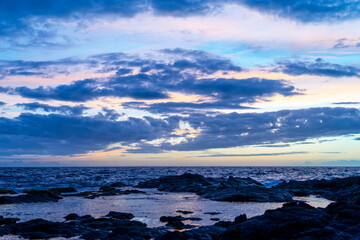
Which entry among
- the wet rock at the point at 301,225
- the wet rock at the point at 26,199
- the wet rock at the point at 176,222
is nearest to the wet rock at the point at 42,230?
the wet rock at the point at 176,222

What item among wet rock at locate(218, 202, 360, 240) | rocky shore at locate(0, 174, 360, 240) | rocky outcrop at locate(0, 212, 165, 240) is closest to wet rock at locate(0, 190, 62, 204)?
rocky shore at locate(0, 174, 360, 240)

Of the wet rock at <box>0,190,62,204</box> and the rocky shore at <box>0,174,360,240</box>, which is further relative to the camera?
the wet rock at <box>0,190,62,204</box>

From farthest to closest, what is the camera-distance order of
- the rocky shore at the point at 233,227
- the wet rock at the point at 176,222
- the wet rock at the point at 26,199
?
the wet rock at the point at 26,199
the wet rock at the point at 176,222
the rocky shore at the point at 233,227

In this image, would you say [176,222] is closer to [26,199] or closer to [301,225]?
[301,225]

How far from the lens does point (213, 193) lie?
48688 millimetres

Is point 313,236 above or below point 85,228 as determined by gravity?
above

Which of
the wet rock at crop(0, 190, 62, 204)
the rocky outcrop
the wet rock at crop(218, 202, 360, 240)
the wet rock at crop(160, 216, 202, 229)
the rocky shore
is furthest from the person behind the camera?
the wet rock at crop(0, 190, 62, 204)

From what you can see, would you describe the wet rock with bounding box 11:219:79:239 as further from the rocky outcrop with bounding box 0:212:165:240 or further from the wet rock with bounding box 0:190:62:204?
the wet rock with bounding box 0:190:62:204

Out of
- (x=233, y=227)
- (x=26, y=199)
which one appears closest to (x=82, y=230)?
(x=233, y=227)

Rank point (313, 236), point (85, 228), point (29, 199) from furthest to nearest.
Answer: point (29, 199) < point (85, 228) < point (313, 236)

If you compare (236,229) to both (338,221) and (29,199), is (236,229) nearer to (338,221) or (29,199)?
(338,221)

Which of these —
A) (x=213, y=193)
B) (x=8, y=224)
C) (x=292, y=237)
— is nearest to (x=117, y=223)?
(x=8, y=224)

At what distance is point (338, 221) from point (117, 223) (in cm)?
1469

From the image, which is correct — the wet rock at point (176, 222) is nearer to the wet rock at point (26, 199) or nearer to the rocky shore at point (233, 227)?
the rocky shore at point (233, 227)
